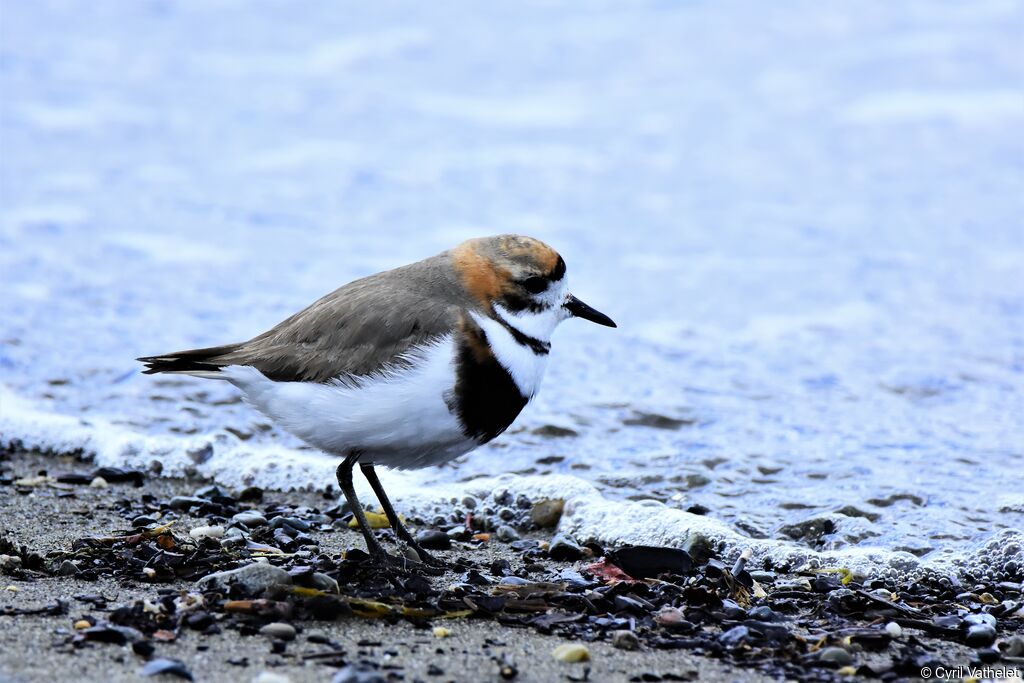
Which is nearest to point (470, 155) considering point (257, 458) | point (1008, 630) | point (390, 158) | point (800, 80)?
point (390, 158)

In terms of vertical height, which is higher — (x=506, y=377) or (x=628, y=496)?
(x=506, y=377)

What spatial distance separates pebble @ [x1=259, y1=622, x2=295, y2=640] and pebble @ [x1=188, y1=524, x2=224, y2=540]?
168 cm

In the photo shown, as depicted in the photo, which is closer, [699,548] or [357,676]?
[357,676]

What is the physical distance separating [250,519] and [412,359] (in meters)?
1.67

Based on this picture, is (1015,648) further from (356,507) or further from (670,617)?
(356,507)

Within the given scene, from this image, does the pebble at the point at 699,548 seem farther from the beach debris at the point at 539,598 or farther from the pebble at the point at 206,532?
the pebble at the point at 206,532

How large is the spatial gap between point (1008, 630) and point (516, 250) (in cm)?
250

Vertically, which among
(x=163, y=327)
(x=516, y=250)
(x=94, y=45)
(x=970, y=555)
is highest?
(x=94, y=45)

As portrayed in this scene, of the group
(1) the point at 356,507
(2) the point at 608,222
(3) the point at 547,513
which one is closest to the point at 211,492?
(1) the point at 356,507

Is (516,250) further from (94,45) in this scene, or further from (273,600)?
(94,45)

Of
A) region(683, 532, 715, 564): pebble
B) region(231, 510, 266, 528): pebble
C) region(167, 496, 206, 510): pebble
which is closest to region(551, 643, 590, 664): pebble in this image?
region(683, 532, 715, 564): pebble

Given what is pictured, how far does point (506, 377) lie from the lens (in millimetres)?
5289

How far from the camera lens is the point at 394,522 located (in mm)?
5949

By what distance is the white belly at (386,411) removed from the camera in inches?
201
